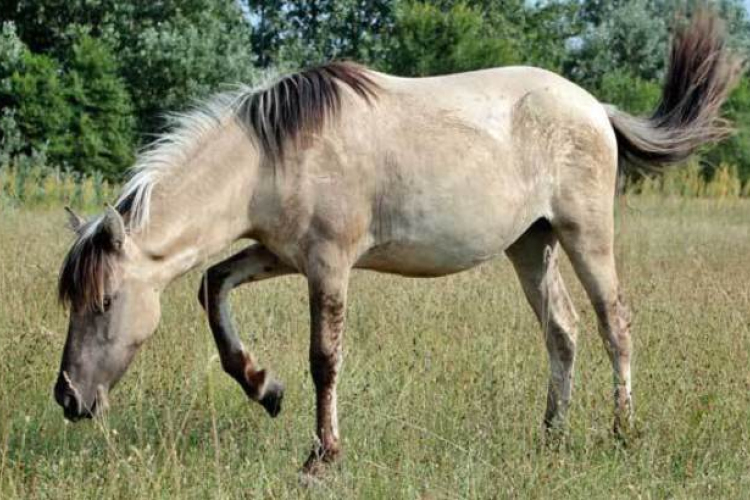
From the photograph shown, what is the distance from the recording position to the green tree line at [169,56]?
25.7 metres

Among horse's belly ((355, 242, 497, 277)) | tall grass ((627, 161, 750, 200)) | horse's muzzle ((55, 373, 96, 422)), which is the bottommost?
tall grass ((627, 161, 750, 200))

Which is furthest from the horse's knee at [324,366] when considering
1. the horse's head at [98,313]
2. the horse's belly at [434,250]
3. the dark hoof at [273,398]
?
the horse's head at [98,313]

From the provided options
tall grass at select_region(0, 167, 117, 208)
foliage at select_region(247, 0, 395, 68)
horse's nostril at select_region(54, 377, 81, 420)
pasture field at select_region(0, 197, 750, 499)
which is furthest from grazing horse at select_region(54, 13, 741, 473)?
foliage at select_region(247, 0, 395, 68)

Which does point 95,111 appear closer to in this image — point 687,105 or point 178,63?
point 178,63

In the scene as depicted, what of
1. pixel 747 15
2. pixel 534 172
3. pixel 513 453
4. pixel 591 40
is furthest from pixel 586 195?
pixel 747 15

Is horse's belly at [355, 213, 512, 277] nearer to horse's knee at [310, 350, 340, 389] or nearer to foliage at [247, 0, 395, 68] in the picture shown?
horse's knee at [310, 350, 340, 389]

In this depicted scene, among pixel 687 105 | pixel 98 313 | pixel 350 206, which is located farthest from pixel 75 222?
pixel 687 105

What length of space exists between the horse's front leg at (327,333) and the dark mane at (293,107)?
1.84ft

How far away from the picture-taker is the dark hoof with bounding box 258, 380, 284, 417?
509cm

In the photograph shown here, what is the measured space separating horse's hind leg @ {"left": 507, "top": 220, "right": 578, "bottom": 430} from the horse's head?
2316 mm

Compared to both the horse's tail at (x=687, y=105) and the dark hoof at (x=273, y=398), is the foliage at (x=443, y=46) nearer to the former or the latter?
the horse's tail at (x=687, y=105)

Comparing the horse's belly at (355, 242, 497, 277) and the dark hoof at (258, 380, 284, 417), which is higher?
the horse's belly at (355, 242, 497, 277)

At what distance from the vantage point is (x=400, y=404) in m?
5.50

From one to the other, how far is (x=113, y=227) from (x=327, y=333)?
3.56 ft
